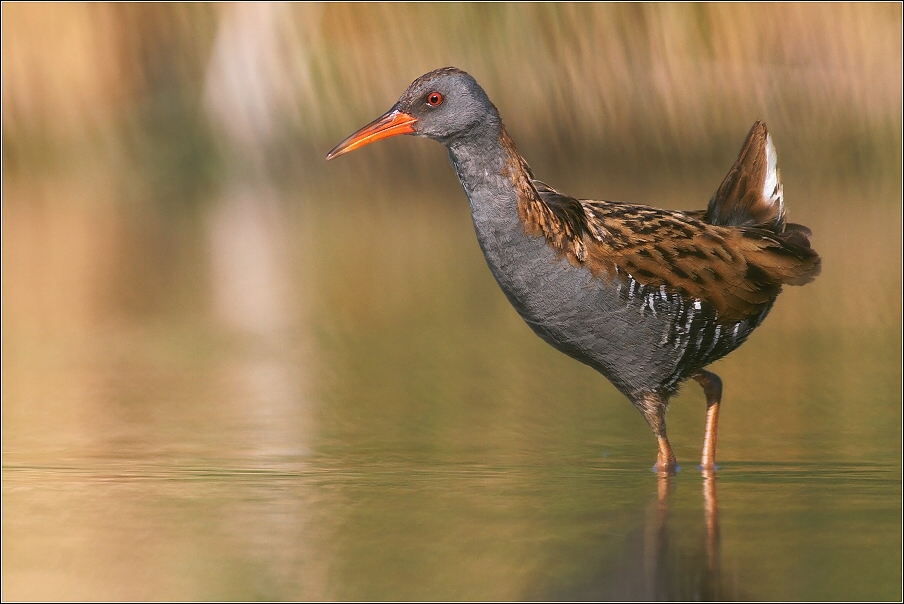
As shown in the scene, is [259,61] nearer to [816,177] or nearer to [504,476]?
[816,177]

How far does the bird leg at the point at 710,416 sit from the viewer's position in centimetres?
553

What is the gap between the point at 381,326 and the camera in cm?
871

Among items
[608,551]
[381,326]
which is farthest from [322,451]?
[381,326]

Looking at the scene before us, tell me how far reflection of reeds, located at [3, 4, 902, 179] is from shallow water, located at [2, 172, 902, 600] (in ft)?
11.3

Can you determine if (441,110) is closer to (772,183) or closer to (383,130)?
(383,130)

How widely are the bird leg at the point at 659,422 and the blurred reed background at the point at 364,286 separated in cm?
18

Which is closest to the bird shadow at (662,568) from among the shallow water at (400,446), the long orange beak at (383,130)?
the shallow water at (400,446)

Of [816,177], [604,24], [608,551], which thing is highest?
[604,24]

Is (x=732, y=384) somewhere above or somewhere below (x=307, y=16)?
below

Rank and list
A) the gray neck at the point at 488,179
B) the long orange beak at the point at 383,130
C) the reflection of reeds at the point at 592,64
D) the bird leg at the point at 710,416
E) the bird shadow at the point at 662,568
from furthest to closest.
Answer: the reflection of reeds at the point at 592,64 < the bird leg at the point at 710,416 < the long orange beak at the point at 383,130 < the gray neck at the point at 488,179 < the bird shadow at the point at 662,568

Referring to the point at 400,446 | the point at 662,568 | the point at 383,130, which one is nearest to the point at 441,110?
the point at 383,130

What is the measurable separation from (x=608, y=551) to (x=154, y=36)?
1294cm

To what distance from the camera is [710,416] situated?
573 cm

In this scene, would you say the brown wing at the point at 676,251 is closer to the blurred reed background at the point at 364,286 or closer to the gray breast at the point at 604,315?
the gray breast at the point at 604,315
